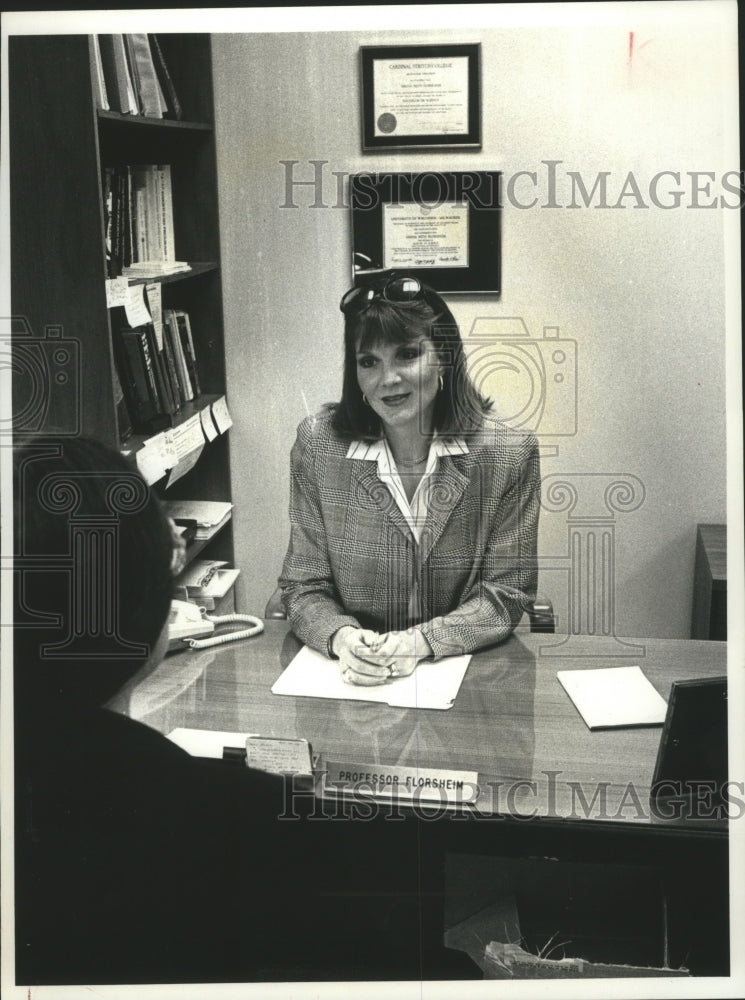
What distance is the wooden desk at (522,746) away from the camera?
1.84 meters

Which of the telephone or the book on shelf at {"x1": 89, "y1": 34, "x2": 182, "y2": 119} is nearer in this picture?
the book on shelf at {"x1": 89, "y1": 34, "x2": 182, "y2": 119}

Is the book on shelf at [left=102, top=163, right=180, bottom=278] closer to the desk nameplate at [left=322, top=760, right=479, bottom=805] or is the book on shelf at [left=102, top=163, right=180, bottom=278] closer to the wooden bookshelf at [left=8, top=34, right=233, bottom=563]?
the wooden bookshelf at [left=8, top=34, right=233, bottom=563]

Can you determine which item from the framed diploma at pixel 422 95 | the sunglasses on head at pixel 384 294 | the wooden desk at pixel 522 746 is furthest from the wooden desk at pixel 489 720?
the framed diploma at pixel 422 95

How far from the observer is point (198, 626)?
6.44 ft

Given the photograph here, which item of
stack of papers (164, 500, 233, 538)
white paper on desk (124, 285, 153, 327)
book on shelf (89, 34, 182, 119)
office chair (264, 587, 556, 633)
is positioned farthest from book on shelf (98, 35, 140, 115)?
office chair (264, 587, 556, 633)

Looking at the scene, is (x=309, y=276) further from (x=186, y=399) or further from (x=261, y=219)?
(x=186, y=399)

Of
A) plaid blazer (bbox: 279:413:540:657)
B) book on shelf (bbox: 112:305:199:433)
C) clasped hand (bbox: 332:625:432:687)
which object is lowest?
clasped hand (bbox: 332:625:432:687)

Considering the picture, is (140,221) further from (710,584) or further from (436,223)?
(710,584)

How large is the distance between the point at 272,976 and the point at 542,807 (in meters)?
0.58

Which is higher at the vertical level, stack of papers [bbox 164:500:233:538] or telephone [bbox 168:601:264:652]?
stack of papers [bbox 164:500:233:538]

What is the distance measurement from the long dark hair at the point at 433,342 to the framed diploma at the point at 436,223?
0.05 meters

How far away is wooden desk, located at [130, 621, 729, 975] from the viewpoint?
1837 mm

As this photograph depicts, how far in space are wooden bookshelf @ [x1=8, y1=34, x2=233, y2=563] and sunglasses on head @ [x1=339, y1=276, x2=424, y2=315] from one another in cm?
23

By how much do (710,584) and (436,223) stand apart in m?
0.79
